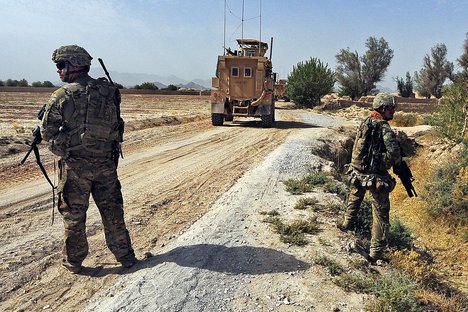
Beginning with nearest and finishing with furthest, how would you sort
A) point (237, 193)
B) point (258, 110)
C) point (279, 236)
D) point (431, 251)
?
point (279, 236) → point (237, 193) → point (431, 251) → point (258, 110)

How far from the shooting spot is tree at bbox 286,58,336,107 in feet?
94.2

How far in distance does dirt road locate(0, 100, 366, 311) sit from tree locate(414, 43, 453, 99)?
1429 inches

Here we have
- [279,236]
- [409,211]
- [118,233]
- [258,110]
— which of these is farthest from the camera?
[258,110]

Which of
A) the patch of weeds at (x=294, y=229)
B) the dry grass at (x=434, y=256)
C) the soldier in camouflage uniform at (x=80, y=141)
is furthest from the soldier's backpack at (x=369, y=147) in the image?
the soldier in camouflage uniform at (x=80, y=141)

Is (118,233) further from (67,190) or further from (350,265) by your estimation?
(350,265)

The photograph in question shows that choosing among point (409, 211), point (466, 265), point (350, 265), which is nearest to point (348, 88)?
point (409, 211)

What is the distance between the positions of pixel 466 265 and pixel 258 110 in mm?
9851

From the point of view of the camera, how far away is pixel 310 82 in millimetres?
28828

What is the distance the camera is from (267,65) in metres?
15.3

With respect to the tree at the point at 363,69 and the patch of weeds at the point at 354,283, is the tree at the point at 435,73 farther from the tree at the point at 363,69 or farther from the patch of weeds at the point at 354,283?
the patch of weeds at the point at 354,283

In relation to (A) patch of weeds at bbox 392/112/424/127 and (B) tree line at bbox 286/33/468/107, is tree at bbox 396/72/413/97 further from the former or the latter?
(A) patch of weeds at bbox 392/112/424/127

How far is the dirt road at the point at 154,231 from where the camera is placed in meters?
3.40

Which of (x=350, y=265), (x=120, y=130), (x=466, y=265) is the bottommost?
(x=466, y=265)

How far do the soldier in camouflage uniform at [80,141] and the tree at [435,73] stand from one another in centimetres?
4161
